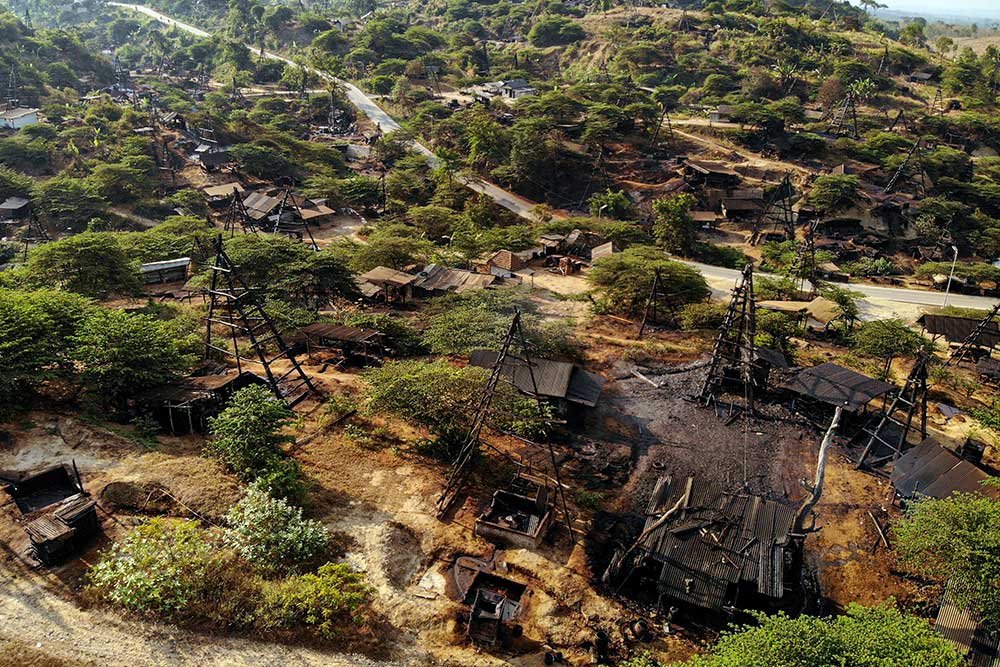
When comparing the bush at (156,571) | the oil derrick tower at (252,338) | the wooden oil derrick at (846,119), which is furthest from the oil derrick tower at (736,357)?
the wooden oil derrick at (846,119)

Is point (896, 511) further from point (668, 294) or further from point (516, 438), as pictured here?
point (668, 294)

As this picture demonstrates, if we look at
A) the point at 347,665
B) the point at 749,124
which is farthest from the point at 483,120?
the point at 347,665

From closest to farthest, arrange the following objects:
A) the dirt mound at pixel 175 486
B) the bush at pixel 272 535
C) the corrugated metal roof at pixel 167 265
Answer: the bush at pixel 272 535
the dirt mound at pixel 175 486
the corrugated metal roof at pixel 167 265

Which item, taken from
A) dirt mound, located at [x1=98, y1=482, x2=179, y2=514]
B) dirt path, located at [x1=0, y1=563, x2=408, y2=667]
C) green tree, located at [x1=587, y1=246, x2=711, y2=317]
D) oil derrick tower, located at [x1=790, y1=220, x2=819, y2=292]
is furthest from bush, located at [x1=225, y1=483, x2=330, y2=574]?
oil derrick tower, located at [x1=790, y1=220, x2=819, y2=292]

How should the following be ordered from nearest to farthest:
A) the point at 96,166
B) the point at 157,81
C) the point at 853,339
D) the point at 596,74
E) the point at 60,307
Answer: the point at 60,307 < the point at 853,339 < the point at 96,166 < the point at 596,74 < the point at 157,81

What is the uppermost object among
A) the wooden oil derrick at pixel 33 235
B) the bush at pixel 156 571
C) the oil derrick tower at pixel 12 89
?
the oil derrick tower at pixel 12 89

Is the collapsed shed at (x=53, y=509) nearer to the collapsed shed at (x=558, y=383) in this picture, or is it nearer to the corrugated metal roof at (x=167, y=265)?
the collapsed shed at (x=558, y=383)

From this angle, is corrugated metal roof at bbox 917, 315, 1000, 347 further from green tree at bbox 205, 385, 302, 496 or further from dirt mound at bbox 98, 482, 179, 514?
dirt mound at bbox 98, 482, 179, 514
